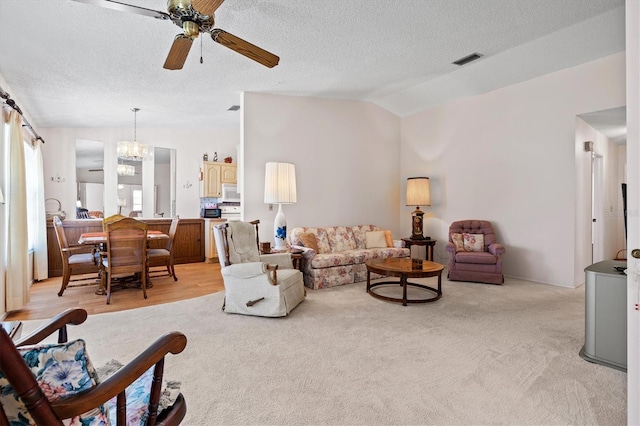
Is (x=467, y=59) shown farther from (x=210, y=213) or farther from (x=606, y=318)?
(x=210, y=213)

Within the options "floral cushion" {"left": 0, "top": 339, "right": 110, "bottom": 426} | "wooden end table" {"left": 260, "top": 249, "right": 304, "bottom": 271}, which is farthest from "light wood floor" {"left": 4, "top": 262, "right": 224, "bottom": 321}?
"floral cushion" {"left": 0, "top": 339, "right": 110, "bottom": 426}

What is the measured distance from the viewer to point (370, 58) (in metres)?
4.07

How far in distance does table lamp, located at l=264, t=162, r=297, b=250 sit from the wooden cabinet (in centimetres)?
204

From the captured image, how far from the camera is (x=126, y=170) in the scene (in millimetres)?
6332

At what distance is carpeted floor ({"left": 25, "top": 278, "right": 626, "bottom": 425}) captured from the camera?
1799mm

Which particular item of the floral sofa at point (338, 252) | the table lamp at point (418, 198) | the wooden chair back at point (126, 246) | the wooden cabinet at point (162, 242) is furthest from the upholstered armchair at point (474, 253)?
the wooden cabinet at point (162, 242)

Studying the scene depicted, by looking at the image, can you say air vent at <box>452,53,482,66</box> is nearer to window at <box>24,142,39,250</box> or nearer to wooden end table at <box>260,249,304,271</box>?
wooden end table at <box>260,249,304,271</box>

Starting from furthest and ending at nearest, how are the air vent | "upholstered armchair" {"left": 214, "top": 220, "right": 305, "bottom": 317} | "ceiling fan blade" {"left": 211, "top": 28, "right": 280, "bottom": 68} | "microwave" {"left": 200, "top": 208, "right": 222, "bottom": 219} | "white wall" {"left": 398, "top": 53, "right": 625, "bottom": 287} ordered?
"microwave" {"left": 200, "top": 208, "right": 222, "bottom": 219}, "white wall" {"left": 398, "top": 53, "right": 625, "bottom": 287}, the air vent, "upholstered armchair" {"left": 214, "top": 220, "right": 305, "bottom": 317}, "ceiling fan blade" {"left": 211, "top": 28, "right": 280, "bottom": 68}

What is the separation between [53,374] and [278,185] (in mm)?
3989

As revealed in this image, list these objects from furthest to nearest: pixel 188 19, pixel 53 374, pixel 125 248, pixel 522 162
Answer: pixel 522 162, pixel 125 248, pixel 188 19, pixel 53 374

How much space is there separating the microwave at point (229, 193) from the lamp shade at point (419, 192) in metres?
3.50

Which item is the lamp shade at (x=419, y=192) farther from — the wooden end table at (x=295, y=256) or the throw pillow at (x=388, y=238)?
the wooden end table at (x=295, y=256)

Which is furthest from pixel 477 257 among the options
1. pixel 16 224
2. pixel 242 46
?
pixel 16 224

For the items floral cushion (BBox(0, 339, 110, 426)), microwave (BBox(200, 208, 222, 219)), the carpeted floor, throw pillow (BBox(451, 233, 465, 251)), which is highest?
microwave (BBox(200, 208, 222, 219))
